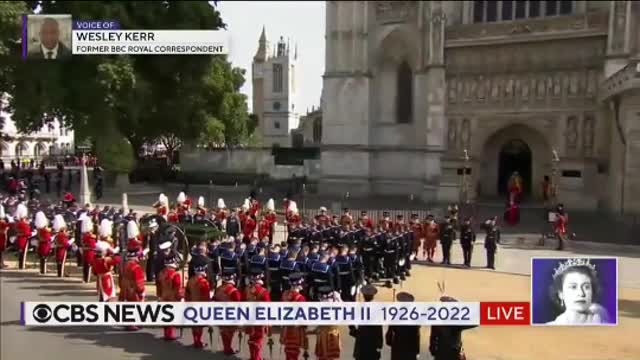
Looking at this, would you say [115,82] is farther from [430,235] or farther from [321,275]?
[321,275]

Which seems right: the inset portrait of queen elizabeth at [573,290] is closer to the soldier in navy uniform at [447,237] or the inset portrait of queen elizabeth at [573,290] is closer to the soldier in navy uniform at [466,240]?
the soldier in navy uniform at [466,240]

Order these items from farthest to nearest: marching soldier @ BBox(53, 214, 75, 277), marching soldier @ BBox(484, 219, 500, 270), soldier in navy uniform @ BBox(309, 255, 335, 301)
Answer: marching soldier @ BBox(484, 219, 500, 270), marching soldier @ BBox(53, 214, 75, 277), soldier in navy uniform @ BBox(309, 255, 335, 301)

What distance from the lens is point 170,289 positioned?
10.8 meters

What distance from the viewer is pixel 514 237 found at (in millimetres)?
23281

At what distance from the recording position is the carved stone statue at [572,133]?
2962 cm

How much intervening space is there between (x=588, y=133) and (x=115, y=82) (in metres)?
21.4

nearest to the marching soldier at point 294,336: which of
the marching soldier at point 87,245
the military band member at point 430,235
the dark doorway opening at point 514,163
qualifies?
the marching soldier at point 87,245

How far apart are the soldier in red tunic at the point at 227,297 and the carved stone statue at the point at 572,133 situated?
23.5 meters

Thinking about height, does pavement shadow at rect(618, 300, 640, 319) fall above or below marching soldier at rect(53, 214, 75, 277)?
below

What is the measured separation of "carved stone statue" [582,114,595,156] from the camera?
29125mm

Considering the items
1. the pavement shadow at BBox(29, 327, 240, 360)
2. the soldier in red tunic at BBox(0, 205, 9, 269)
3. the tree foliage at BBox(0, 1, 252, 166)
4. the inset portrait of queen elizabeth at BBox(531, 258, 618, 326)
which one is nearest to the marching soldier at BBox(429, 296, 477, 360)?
the inset portrait of queen elizabeth at BBox(531, 258, 618, 326)

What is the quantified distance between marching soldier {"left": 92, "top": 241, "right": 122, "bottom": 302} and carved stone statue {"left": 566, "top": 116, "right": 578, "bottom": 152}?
935 inches

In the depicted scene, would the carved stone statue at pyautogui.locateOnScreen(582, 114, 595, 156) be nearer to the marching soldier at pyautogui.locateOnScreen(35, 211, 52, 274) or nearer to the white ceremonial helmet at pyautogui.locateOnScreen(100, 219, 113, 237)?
the white ceremonial helmet at pyautogui.locateOnScreen(100, 219, 113, 237)

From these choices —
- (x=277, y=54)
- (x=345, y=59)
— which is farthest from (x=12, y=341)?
(x=277, y=54)
